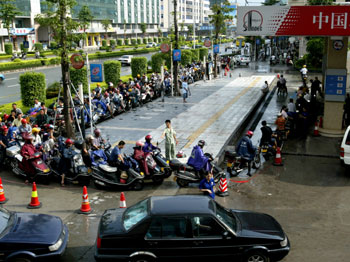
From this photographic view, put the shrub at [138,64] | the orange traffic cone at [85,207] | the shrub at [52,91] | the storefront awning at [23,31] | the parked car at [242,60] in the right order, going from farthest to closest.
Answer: the storefront awning at [23,31] < the parked car at [242,60] < the shrub at [138,64] < the shrub at [52,91] < the orange traffic cone at [85,207]

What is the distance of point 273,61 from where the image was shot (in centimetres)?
5375

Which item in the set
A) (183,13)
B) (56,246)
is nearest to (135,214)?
(56,246)

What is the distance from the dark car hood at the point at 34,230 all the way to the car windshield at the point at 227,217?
3.01 metres

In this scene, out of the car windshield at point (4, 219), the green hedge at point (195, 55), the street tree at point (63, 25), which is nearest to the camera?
the car windshield at point (4, 219)

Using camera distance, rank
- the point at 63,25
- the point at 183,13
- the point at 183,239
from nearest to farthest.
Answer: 1. the point at 183,239
2. the point at 63,25
3. the point at 183,13

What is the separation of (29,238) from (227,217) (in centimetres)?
362

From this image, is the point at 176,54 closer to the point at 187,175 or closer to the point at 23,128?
the point at 23,128

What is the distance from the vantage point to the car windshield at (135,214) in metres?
7.46

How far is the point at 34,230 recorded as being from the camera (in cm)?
768

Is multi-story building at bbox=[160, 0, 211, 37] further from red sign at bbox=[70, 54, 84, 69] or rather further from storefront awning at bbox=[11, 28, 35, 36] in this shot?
red sign at bbox=[70, 54, 84, 69]

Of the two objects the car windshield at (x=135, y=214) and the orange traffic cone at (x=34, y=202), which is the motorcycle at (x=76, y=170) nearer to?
the orange traffic cone at (x=34, y=202)

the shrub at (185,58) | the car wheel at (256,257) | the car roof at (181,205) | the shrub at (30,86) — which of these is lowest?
the car wheel at (256,257)

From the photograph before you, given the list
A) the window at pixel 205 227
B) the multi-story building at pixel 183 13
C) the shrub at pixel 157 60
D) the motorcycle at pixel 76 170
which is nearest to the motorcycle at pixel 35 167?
the motorcycle at pixel 76 170

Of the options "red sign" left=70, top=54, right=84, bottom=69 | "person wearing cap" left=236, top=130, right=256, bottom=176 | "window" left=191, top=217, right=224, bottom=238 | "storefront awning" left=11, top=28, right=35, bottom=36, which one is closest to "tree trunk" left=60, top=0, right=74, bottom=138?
"red sign" left=70, top=54, right=84, bottom=69
